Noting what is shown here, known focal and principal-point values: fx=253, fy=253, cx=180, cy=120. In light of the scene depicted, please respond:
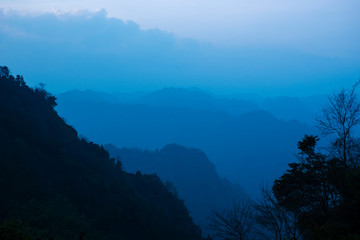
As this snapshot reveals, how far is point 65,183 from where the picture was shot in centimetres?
3528

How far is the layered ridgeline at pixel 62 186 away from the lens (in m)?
27.0

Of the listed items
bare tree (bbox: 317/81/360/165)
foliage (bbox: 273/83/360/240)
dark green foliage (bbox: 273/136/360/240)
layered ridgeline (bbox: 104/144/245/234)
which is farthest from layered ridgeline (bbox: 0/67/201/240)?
layered ridgeline (bbox: 104/144/245/234)

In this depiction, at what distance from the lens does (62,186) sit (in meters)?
34.7

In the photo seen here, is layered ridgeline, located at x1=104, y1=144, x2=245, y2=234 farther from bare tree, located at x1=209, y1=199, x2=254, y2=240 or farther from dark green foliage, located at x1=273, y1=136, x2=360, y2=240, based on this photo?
bare tree, located at x1=209, y1=199, x2=254, y2=240

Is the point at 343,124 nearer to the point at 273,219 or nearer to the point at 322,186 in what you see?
the point at 322,186

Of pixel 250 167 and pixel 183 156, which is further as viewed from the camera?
pixel 250 167

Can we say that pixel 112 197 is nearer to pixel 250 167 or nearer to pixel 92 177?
pixel 92 177

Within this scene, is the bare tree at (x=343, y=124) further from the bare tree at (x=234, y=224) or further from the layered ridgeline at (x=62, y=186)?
the layered ridgeline at (x=62, y=186)

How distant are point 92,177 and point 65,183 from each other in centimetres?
476

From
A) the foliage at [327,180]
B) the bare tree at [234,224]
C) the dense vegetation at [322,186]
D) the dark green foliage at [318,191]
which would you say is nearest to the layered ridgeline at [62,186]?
the bare tree at [234,224]

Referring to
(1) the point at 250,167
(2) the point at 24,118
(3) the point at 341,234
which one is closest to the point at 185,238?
(2) the point at 24,118

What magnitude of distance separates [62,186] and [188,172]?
3340 inches

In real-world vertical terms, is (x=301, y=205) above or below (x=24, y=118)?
below

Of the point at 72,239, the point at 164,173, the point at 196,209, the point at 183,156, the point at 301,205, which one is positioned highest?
the point at 183,156
